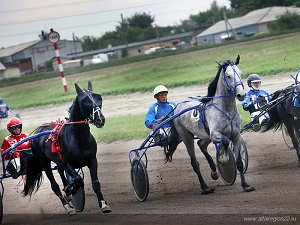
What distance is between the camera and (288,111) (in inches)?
405

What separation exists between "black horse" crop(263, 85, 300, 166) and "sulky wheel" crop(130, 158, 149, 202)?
2085 mm

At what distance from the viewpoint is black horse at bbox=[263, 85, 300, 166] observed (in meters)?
9.93

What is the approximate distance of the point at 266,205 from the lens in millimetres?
6953

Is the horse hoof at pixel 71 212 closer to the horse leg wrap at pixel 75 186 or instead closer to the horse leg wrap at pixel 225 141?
the horse leg wrap at pixel 75 186

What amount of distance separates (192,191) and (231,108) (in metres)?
1.25

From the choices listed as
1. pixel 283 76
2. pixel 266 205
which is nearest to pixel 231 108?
pixel 266 205

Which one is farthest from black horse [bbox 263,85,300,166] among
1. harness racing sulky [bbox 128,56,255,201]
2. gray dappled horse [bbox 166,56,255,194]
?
gray dappled horse [bbox 166,56,255,194]

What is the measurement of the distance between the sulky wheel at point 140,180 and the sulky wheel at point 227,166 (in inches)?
35.1

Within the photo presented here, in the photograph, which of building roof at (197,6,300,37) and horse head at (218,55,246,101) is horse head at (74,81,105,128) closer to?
horse head at (218,55,246,101)

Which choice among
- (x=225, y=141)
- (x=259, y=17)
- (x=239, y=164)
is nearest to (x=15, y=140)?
(x=225, y=141)

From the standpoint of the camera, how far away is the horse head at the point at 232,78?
8188mm

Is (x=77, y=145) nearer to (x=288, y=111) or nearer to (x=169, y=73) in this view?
(x=288, y=111)

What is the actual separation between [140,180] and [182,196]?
646mm

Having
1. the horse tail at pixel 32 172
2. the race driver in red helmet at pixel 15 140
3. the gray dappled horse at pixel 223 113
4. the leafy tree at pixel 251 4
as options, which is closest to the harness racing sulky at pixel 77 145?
the horse tail at pixel 32 172
